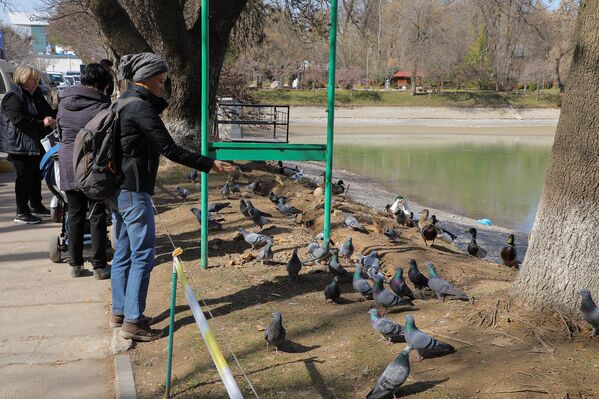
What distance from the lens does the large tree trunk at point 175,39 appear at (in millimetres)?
11594

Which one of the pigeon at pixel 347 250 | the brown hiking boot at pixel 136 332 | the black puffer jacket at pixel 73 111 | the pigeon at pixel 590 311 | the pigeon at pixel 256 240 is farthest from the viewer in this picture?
the pigeon at pixel 347 250

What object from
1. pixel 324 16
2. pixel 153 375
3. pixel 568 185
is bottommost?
pixel 153 375

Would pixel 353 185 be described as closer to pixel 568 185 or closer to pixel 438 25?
pixel 568 185

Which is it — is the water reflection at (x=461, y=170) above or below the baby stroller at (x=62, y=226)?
below

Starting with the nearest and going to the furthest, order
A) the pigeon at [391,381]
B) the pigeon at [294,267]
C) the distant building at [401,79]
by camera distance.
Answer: the pigeon at [391,381] < the pigeon at [294,267] < the distant building at [401,79]

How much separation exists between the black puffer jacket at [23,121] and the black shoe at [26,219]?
970 millimetres

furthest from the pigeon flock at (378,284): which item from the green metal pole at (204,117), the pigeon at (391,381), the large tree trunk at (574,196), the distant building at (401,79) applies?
the distant building at (401,79)

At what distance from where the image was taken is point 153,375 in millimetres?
4160

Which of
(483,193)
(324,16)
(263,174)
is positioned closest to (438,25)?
(483,193)

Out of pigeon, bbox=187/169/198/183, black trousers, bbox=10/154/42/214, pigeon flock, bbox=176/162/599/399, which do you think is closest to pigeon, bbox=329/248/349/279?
pigeon flock, bbox=176/162/599/399

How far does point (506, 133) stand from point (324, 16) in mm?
36854

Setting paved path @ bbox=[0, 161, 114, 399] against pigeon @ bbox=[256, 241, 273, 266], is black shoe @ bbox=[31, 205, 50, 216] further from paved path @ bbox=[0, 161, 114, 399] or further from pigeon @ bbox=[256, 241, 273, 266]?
pigeon @ bbox=[256, 241, 273, 266]

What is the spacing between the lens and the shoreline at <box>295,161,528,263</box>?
12.9 metres

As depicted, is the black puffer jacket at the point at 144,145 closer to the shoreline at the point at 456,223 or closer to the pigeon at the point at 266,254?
the pigeon at the point at 266,254
